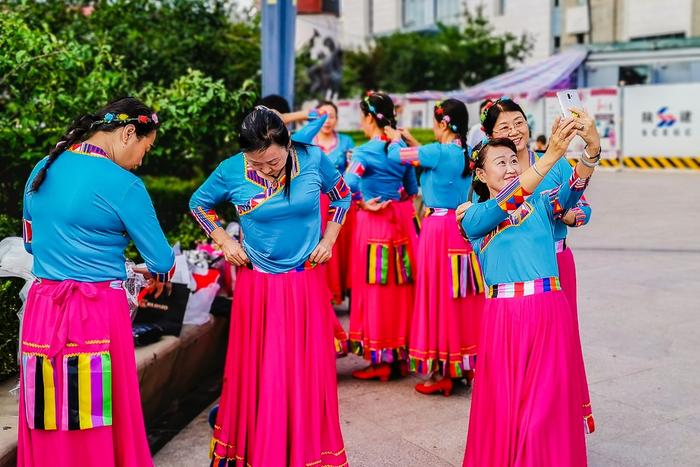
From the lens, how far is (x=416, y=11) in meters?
44.4

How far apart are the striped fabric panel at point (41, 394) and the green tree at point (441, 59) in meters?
29.2

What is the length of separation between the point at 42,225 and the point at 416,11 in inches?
1703

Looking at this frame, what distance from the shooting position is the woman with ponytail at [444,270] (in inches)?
209

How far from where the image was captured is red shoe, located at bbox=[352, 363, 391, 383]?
5.80 metres

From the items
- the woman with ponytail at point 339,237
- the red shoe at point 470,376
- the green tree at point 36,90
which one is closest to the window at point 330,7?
the woman with ponytail at point 339,237

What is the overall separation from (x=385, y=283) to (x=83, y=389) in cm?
304

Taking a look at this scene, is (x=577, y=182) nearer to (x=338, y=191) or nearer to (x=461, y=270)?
(x=338, y=191)

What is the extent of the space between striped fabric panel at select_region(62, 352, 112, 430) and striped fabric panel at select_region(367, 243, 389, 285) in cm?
296

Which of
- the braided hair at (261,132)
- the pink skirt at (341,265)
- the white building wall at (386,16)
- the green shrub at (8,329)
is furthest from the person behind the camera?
the white building wall at (386,16)

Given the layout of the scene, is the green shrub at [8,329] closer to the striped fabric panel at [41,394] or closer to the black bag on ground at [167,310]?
the black bag on ground at [167,310]

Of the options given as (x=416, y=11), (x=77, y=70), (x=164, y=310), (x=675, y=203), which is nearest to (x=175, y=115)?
(x=77, y=70)

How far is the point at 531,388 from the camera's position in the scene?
3.36 m

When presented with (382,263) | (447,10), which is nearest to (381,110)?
(382,263)

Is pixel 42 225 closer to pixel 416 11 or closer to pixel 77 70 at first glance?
pixel 77 70
